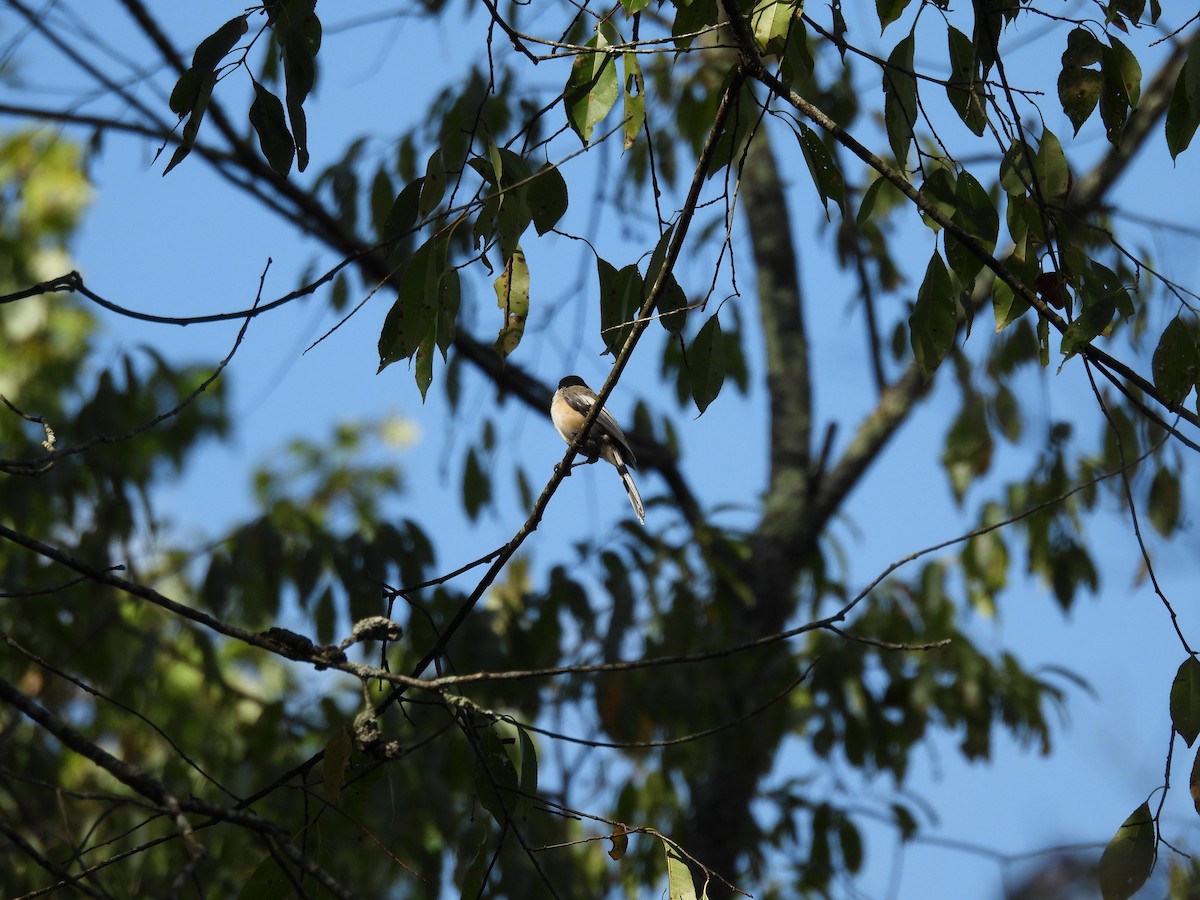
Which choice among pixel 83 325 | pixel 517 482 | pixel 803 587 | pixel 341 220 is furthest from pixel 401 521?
pixel 83 325

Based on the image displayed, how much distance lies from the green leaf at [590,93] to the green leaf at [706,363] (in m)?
0.48

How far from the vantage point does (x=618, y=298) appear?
267cm

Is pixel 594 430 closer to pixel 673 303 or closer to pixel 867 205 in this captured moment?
pixel 673 303

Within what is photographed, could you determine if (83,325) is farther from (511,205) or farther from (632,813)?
(511,205)

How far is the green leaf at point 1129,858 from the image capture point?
7.43 ft

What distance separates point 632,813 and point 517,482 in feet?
6.49

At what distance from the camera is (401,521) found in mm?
5133

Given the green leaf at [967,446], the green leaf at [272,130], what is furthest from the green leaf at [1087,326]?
the green leaf at [967,446]

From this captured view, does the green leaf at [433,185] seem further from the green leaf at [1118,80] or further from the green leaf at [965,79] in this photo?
the green leaf at [1118,80]

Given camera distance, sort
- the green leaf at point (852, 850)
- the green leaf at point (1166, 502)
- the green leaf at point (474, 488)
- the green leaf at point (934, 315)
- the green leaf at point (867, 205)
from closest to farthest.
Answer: the green leaf at point (867, 205), the green leaf at point (934, 315), the green leaf at point (1166, 502), the green leaf at point (474, 488), the green leaf at point (852, 850)

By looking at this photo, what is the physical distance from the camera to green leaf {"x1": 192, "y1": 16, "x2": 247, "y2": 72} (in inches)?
88.7

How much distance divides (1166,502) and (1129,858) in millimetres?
2839

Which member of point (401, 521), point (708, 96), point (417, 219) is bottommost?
point (417, 219)

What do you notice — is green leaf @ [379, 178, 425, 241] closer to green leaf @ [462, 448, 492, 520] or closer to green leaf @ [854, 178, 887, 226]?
green leaf @ [854, 178, 887, 226]
